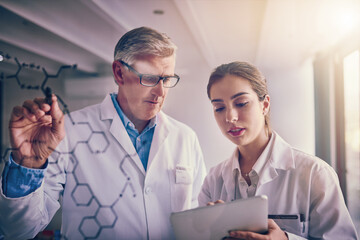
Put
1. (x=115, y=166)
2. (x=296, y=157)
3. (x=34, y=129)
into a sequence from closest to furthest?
(x=34, y=129)
(x=115, y=166)
(x=296, y=157)

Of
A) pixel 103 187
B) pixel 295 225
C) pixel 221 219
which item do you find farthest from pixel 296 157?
pixel 103 187

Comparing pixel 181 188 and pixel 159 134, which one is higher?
pixel 159 134

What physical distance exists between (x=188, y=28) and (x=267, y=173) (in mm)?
485

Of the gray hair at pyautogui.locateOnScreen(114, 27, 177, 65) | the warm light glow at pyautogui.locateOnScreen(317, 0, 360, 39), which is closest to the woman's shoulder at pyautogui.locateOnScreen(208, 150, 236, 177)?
the gray hair at pyautogui.locateOnScreen(114, 27, 177, 65)

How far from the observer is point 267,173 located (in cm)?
68

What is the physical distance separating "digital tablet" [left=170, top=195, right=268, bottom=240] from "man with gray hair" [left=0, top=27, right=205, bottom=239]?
0.09 m

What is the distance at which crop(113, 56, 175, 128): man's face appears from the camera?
1.92 feet

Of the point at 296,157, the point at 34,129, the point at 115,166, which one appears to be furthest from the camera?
the point at 296,157

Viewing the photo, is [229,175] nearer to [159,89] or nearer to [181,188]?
[181,188]

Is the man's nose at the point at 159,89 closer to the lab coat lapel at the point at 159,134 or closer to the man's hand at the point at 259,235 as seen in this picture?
the lab coat lapel at the point at 159,134

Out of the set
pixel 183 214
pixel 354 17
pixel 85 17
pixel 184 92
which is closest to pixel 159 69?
pixel 184 92

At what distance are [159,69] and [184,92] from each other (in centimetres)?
12

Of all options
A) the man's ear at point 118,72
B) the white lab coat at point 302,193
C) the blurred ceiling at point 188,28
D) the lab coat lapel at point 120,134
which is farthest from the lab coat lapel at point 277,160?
the man's ear at point 118,72

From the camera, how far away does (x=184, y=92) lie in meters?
0.67
